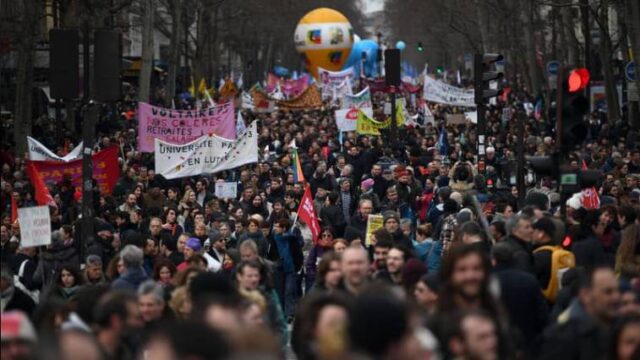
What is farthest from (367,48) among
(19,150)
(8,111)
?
(19,150)

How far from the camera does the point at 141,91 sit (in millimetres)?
45281

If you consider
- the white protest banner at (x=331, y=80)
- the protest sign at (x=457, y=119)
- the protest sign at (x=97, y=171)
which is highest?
the white protest banner at (x=331, y=80)

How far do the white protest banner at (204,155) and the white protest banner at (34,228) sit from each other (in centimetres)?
1006

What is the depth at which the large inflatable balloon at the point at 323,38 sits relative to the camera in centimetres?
9312

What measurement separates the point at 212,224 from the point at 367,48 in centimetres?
8528

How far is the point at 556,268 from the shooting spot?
12570 millimetres

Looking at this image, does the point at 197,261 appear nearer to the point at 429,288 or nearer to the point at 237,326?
the point at 429,288

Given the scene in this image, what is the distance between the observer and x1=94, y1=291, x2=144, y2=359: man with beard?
29.7ft

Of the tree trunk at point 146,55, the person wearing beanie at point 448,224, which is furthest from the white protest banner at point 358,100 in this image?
the person wearing beanie at point 448,224

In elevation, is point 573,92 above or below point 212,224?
above

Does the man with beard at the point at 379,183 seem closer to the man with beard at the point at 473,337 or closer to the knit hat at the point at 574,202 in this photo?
the knit hat at the point at 574,202

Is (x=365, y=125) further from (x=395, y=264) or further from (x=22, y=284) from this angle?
(x=395, y=264)

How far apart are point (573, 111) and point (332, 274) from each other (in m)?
4.12

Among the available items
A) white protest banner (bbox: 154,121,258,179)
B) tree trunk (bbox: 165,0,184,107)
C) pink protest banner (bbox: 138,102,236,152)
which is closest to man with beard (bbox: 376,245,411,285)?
white protest banner (bbox: 154,121,258,179)
